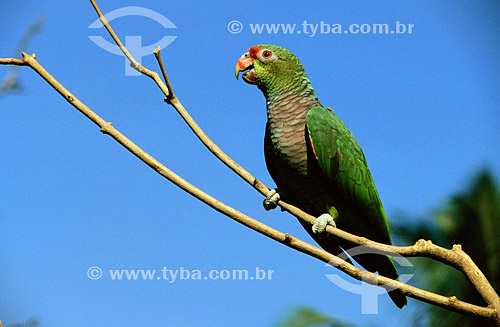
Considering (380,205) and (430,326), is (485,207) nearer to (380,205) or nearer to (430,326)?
(430,326)

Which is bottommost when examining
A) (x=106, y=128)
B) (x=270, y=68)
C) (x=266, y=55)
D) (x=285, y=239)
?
(x=285, y=239)

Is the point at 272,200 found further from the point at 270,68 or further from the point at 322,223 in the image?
the point at 270,68

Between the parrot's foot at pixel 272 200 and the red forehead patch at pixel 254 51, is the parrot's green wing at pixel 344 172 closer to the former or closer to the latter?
the parrot's foot at pixel 272 200

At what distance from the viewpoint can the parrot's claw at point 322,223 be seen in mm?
3373

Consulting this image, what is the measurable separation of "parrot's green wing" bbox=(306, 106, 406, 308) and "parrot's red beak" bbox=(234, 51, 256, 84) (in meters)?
0.69

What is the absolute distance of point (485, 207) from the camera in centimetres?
660

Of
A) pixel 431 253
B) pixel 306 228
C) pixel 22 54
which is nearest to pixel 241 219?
pixel 431 253

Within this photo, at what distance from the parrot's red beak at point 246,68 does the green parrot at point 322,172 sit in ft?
0.82

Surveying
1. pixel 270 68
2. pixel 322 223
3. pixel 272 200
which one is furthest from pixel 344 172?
pixel 270 68

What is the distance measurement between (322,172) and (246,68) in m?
1.25

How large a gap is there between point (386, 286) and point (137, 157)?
5.27ft

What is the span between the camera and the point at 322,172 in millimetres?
3514

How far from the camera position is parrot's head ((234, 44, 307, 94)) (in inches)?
154

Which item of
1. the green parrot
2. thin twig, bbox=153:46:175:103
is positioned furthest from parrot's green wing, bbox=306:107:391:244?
thin twig, bbox=153:46:175:103
